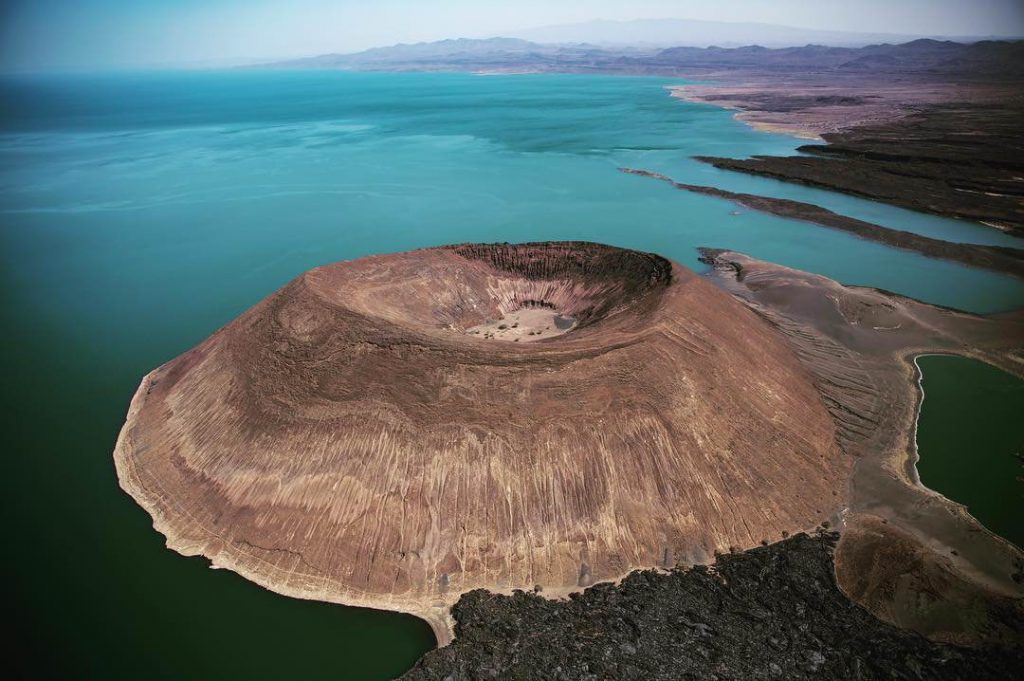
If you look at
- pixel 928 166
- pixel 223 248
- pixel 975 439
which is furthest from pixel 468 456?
pixel 928 166

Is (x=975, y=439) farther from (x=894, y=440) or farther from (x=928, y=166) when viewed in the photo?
(x=928, y=166)

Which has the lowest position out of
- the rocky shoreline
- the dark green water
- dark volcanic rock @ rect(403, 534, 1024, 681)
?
dark volcanic rock @ rect(403, 534, 1024, 681)

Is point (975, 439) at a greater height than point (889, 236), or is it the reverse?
point (889, 236)

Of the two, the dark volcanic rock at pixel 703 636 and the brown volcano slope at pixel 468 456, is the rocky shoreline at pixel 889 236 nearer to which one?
the brown volcano slope at pixel 468 456

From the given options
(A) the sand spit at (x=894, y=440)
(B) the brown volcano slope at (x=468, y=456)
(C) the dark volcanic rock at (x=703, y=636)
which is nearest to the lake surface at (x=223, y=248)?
(B) the brown volcano slope at (x=468, y=456)

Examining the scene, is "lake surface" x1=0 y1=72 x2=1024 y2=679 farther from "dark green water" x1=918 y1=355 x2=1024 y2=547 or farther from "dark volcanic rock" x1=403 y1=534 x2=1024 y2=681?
"dark green water" x1=918 y1=355 x2=1024 y2=547

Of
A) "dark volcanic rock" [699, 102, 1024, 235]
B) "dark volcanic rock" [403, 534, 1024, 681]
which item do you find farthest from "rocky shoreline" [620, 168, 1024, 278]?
"dark volcanic rock" [403, 534, 1024, 681]
